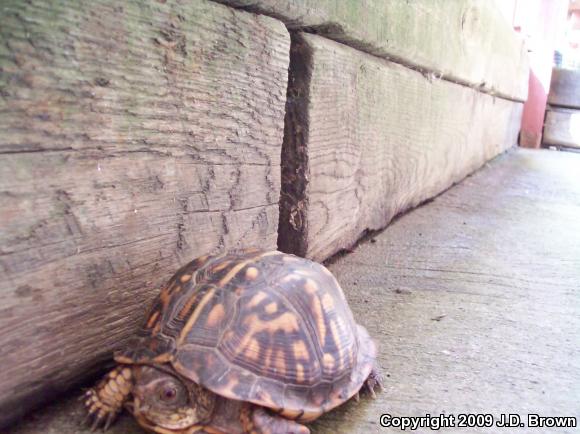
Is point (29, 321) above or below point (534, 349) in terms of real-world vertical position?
above

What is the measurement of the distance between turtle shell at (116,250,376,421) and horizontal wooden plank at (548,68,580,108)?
8.82m

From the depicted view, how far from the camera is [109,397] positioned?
1137 millimetres

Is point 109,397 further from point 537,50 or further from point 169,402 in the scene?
point 537,50

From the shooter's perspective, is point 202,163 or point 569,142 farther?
point 569,142

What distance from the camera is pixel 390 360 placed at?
1559 millimetres

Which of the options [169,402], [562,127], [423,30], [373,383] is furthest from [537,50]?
[169,402]

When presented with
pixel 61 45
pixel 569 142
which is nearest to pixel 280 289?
pixel 61 45

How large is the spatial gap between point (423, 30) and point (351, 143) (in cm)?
105

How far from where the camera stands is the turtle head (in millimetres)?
1056

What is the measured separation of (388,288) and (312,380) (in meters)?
1.05

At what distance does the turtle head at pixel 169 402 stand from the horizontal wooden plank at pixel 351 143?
0.95 meters

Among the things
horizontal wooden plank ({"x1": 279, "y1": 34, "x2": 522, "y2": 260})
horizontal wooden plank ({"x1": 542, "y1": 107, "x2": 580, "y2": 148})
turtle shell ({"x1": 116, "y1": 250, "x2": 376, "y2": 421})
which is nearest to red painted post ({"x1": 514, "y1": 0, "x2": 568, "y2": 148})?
horizontal wooden plank ({"x1": 542, "y1": 107, "x2": 580, "y2": 148})

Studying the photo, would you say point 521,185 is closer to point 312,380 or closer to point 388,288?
point 388,288

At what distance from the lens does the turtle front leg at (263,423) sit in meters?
1.07
